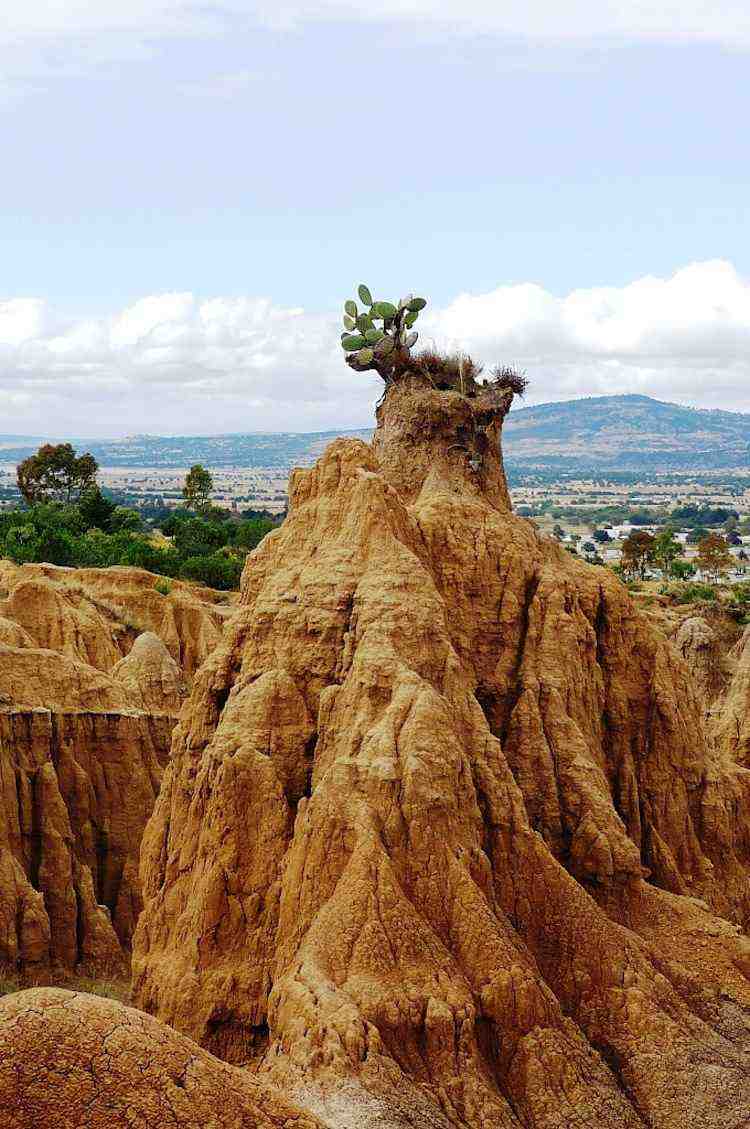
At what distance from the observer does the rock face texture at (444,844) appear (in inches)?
588

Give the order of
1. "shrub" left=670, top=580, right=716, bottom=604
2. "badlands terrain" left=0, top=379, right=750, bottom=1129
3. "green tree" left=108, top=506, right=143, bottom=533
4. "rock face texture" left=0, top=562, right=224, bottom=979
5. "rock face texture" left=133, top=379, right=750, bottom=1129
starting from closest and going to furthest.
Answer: "badlands terrain" left=0, top=379, right=750, bottom=1129, "rock face texture" left=133, top=379, right=750, bottom=1129, "rock face texture" left=0, top=562, right=224, bottom=979, "shrub" left=670, top=580, right=716, bottom=604, "green tree" left=108, top=506, right=143, bottom=533

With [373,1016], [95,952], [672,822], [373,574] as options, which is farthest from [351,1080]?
[95,952]

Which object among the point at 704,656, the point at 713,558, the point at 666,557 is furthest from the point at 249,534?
the point at 704,656

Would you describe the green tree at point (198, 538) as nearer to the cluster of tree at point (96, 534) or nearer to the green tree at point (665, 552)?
the cluster of tree at point (96, 534)

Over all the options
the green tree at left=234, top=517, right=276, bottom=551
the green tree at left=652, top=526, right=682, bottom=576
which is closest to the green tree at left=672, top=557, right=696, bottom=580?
the green tree at left=652, top=526, right=682, bottom=576

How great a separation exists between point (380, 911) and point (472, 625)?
5.88 meters

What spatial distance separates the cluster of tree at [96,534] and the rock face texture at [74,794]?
82.1ft

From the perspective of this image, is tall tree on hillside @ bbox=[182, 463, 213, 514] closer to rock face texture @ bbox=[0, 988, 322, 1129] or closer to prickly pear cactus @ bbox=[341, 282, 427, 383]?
prickly pear cactus @ bbox=[341, 282, 427, 383]

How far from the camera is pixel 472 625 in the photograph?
20.4 meters

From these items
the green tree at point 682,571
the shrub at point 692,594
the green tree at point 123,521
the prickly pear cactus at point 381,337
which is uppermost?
the prickly pear cactus at point 381,337

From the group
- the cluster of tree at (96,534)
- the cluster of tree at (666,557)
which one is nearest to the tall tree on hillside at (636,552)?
the cluster of tree at (666,557)

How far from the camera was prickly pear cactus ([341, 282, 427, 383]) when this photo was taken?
24578mm

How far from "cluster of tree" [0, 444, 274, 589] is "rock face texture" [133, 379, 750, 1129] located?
118ft

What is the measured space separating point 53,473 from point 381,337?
81.5 meters
